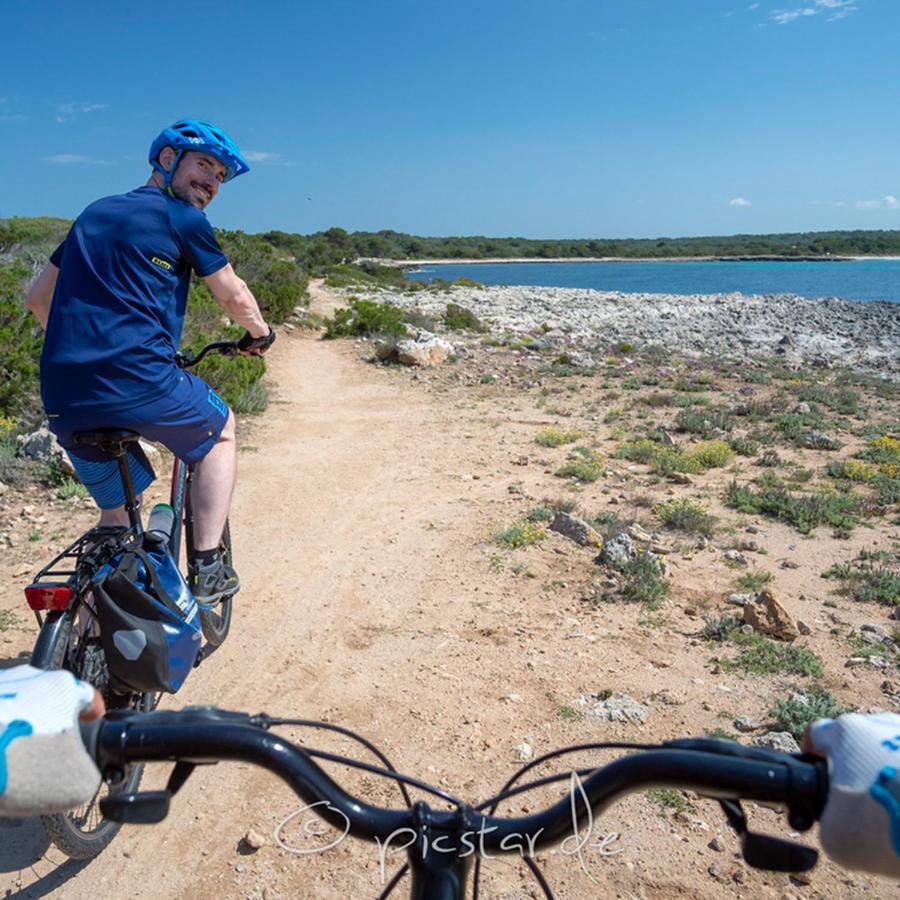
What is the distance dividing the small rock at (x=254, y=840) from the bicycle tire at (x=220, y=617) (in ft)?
3.38

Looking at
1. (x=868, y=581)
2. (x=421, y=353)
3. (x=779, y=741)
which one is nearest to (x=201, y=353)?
(x=779, y=741)

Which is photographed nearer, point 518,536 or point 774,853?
point 774,853

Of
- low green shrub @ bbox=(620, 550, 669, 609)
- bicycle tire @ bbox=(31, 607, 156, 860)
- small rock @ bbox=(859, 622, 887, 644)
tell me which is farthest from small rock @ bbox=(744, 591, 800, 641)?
bicycle tire @ bbox=(31, 607, 156, 860)

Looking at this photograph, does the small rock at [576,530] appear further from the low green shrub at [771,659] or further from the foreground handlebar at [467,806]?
the foreground handlebar at [467,806]

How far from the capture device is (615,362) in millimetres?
15758

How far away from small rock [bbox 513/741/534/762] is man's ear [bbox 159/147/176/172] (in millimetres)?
2658

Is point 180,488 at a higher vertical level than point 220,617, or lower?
higher

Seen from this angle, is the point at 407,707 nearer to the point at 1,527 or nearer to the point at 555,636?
the point at 555,636

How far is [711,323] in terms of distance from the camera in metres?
26.4

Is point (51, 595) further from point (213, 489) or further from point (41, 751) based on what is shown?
point (41, 751)

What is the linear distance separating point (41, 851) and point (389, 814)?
2.23 metres

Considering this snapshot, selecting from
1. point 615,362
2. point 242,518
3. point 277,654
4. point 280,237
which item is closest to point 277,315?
point 615,362

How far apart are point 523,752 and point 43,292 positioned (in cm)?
269

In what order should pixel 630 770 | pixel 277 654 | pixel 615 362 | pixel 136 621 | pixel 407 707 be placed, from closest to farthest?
1. pixel 630 770
2. pixel 136 621
3. pixel 407 707
4. pixel 277 654
5. pixel 615 362
